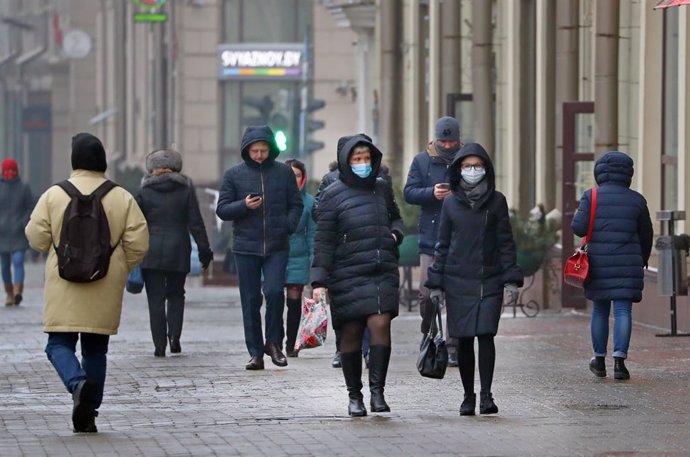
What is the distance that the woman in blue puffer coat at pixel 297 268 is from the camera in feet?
53.8

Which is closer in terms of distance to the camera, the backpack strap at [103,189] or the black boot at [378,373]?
the backpack strap at [103,189]

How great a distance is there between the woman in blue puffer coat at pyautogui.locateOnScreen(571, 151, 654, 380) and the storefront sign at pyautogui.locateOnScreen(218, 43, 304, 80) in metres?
42.2

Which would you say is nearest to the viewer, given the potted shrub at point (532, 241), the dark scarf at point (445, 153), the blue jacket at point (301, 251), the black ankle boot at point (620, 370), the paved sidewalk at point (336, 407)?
the paved sidewalk at point (336, 407)

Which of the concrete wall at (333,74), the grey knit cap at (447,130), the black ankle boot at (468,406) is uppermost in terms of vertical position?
the concrete wall at (333,74)

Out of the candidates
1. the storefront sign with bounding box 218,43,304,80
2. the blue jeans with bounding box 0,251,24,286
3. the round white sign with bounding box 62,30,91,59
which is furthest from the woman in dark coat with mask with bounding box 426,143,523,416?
the round white sign with bounding box 62,30,91,59

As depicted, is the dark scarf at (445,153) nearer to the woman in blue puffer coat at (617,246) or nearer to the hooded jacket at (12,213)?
the woman in blue puffer coat at (617,246)

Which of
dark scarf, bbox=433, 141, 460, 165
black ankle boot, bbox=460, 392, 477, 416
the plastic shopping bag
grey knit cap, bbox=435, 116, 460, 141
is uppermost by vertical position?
grey knit cap, bbox=435, 116, 460, 141

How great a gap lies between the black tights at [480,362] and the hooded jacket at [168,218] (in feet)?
16.3

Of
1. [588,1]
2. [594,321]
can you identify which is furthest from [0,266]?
[594,321]

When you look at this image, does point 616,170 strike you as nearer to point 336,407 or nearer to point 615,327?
point 615,327

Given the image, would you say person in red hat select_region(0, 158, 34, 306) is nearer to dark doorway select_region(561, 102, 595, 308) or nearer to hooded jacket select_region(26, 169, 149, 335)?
dark doorway select_region(561, 102, 595, 308)

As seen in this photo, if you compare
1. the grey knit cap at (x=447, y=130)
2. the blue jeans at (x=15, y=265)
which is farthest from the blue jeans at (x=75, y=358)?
the blue jeans at (x=15, y=265)

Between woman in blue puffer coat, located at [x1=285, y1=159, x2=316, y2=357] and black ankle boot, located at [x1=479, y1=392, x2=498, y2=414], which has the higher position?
woman in blue puffer coat, located at [x1=285, y1=159, x2=316, y2=357]

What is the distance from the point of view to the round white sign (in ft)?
232
